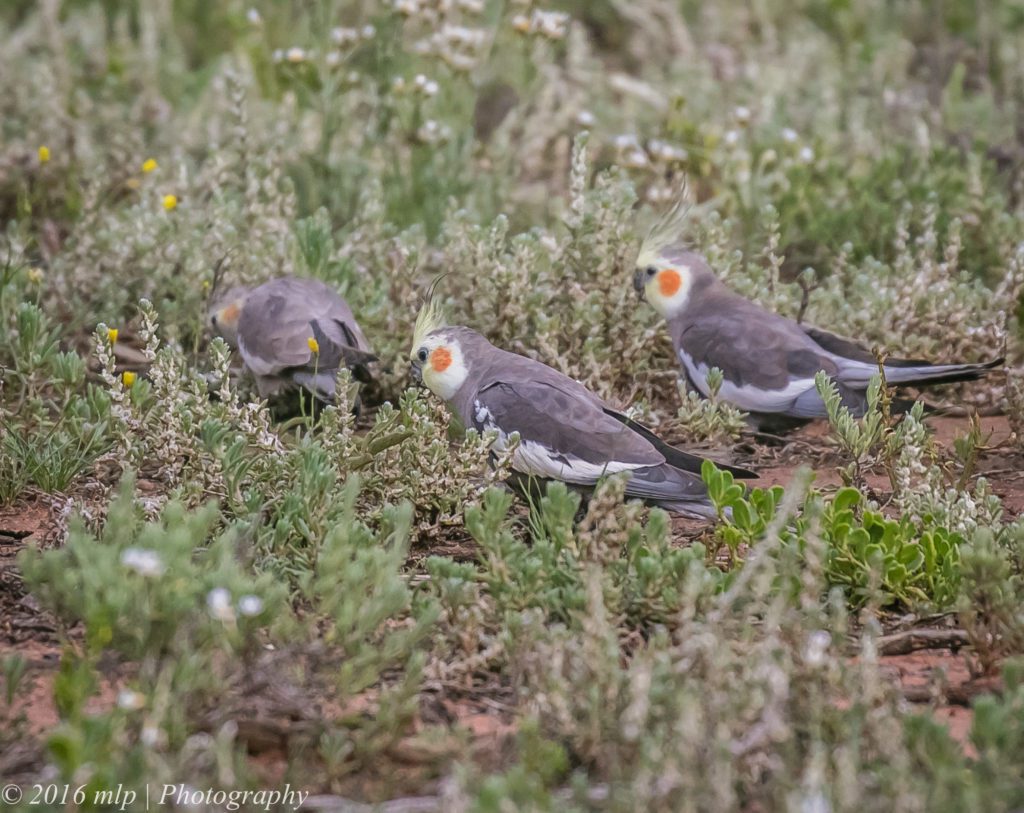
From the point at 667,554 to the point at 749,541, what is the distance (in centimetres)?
35

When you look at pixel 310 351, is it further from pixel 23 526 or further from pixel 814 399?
pixel 814 399

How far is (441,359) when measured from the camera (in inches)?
187

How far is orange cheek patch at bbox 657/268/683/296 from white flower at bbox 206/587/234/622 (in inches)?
118

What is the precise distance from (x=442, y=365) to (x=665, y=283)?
119cm

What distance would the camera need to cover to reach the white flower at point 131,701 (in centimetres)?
269

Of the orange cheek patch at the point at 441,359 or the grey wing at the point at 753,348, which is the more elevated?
the orange cheek patch at the point at 441,359

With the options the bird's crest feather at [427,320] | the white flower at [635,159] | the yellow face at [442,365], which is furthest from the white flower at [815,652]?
the white flower at [635,159]

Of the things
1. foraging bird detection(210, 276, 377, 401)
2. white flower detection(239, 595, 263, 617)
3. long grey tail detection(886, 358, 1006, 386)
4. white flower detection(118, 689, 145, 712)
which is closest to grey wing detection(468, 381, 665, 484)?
foraging bird detection(210, 276, 377, 401)

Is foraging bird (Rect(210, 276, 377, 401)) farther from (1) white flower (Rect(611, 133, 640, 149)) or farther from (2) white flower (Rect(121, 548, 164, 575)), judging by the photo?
(2) white flower (Rect(121, 548, 164, 575))

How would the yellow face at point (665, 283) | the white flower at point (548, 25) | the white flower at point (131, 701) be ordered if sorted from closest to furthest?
the white flower at point (131, 701) → the yellow face at point (665, 283) → the white flower at point (548, 25)

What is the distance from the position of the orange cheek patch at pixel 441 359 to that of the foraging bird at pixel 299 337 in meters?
0.36

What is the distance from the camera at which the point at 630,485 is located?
164 inches

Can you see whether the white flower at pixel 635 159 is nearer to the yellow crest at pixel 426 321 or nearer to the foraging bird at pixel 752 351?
the foraging bird at pixel 752 351

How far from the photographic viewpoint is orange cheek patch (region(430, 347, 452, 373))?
187 inches
